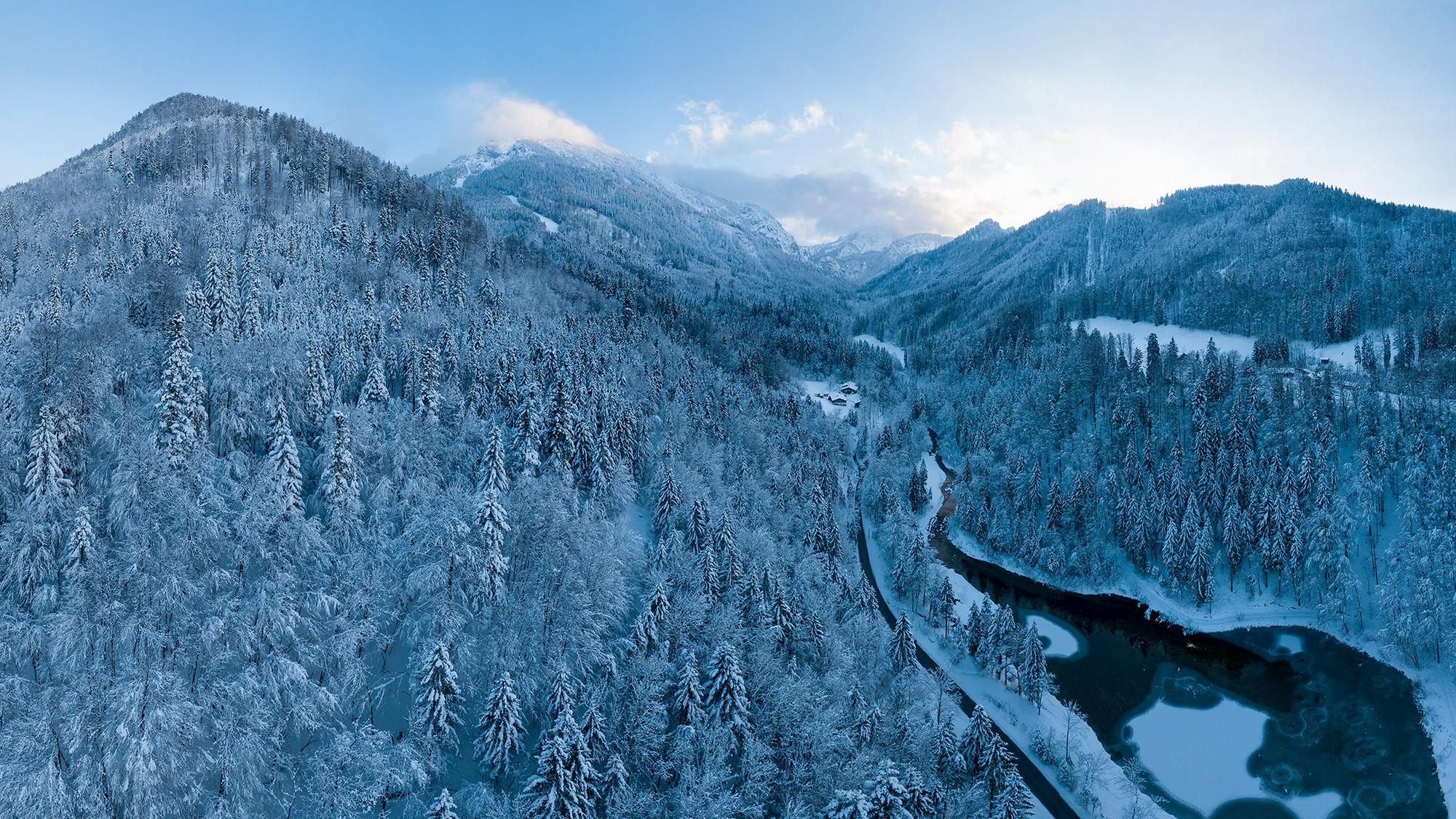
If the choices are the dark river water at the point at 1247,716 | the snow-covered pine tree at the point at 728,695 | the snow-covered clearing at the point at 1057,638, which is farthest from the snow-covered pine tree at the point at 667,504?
the dark river water at the point at 1247,716

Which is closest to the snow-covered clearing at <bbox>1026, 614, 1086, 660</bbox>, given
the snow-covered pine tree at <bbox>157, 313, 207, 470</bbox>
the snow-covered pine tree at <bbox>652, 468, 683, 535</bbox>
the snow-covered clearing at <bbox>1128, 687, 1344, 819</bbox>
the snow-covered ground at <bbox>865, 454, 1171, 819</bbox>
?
the snow-covered ground at <bbox>865, 454, 1171, 819</bbox>

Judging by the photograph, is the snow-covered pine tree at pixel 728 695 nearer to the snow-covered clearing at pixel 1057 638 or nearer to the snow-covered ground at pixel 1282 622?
the snow-covered clearing at pixel 1057 638

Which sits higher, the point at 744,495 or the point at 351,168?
the point at 351,168

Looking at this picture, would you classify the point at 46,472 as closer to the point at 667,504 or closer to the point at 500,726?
the point at 500,726

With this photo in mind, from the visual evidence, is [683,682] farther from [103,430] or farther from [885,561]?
[885,561]

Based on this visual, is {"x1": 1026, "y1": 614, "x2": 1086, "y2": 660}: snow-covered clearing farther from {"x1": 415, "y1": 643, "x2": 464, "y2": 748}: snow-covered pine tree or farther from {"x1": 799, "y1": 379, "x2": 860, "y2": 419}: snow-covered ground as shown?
{"x1": 799, "y1": 379, "x2": 860, "y2": 419}: snow-covered ground

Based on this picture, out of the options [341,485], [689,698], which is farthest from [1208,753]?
[341,485]

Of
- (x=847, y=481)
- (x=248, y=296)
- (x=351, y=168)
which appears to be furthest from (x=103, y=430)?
(x=351, y=168)
